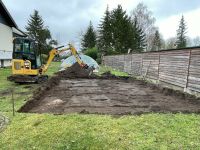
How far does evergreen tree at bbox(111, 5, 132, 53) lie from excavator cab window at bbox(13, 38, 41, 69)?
1266 inches

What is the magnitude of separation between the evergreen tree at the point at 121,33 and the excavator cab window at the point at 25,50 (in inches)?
1266

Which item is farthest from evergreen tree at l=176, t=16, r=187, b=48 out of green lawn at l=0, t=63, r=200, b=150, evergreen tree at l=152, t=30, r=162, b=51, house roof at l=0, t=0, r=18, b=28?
green lawn at l=0, t=63, r=200, b=150

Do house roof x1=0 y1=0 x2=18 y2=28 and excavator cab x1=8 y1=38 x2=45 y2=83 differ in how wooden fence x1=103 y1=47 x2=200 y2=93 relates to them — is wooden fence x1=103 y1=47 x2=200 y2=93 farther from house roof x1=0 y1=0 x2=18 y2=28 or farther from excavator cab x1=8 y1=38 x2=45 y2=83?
house roof x1=0 y1=0 x2=18 y2=28

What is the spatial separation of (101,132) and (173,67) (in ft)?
26.9

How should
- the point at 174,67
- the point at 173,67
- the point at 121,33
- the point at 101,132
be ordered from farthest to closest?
the point at 121,33
the point at 173,67
the point at 174,67
the point at 101,132

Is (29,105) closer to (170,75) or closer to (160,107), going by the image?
(160,107)

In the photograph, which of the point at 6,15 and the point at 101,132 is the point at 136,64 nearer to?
the point at 6,15

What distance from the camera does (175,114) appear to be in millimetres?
7445

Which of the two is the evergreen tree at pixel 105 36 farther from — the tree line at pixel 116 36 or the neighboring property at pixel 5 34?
the neighboring property at pixel 5 34

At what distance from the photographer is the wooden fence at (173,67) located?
35.7ft

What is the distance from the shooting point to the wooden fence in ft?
35.7

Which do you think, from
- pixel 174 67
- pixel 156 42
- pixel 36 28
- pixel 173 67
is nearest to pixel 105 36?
pixel 36 28

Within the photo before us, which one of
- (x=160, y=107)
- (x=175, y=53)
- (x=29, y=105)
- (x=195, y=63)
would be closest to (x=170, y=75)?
(x=175, y=53)

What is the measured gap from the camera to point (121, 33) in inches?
1828
